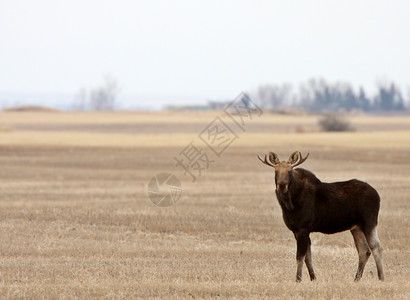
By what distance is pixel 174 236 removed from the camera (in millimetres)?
17609

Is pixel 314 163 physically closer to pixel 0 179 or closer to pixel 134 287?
pixel 0 179

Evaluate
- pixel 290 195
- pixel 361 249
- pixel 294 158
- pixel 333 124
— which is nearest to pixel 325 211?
pixel 290 195

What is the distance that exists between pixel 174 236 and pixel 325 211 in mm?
6460

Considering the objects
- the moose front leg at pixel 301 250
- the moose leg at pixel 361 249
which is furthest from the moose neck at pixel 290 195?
the moose leg at pixel 361 249

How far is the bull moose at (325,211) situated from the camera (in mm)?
11547

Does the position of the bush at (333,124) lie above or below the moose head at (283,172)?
below

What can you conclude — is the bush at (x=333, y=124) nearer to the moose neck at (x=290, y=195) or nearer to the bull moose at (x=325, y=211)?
the bull moose at (x=325, y=211)

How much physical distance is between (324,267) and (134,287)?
3.84 m

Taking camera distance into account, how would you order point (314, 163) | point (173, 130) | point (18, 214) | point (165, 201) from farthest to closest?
point (173, 130) → point (314, 163) → point (165, 201) → point (18, 214)

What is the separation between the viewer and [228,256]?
14711mm

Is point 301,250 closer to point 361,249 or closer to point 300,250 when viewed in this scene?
point 300,250

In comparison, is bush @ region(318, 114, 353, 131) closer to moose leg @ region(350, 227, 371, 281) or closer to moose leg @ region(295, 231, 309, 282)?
moose leg @ region(350, 227, 371, 281)

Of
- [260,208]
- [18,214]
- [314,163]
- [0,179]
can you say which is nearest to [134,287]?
[18,214]

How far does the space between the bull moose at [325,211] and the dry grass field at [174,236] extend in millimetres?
542
